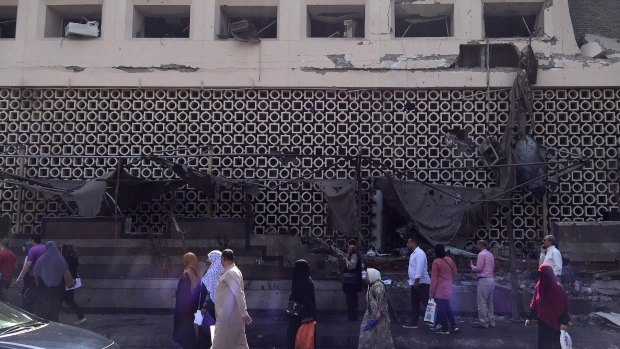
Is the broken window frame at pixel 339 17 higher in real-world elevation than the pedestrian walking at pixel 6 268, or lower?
higher

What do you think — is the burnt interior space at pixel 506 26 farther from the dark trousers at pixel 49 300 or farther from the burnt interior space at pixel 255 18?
the dark trousers at pixel 49 300

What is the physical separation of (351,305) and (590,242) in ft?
15.6

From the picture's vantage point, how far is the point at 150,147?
12500mm

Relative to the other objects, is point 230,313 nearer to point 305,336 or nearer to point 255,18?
point 305,336

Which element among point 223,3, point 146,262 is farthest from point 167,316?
point 223,3

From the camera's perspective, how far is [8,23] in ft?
46.1

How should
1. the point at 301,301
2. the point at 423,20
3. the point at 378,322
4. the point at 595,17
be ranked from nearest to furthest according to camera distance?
the point at 301,301 → the point at 378,322 → the point at 595,17 → the point at 423,20

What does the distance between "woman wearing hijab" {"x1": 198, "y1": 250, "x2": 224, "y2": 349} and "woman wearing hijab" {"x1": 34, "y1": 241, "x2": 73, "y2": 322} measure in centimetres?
315

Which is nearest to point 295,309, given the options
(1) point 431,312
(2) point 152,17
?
(1) point 431,312

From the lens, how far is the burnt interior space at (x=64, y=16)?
13.1 meters

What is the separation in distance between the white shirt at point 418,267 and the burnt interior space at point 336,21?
235 inches

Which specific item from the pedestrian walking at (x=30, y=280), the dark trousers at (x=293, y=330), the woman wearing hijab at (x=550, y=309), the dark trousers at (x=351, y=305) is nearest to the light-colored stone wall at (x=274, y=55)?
the pedestrian walking at (x=30, y=280)

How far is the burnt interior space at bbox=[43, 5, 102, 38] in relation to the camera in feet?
43.1

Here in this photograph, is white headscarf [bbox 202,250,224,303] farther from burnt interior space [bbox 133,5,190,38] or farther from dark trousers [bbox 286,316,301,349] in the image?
burnt interior space [bbox 133,5,190,38]
